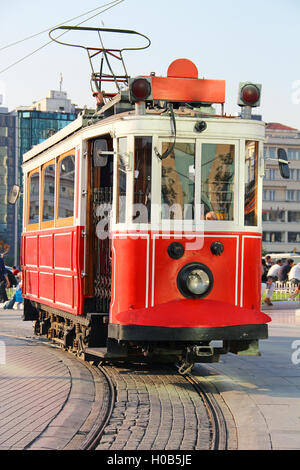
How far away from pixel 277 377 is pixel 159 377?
1627mm

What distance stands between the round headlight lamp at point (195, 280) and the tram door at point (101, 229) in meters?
1.53

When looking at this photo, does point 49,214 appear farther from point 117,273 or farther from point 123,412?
point 123,412

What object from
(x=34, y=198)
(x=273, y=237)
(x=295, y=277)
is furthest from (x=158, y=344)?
(x=273, y=237)

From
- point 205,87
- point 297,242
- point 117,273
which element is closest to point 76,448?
point 117,273

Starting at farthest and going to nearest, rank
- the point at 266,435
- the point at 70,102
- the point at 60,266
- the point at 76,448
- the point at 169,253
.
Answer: the point at 70,102 → the point at 60,266 → the point at 169,253 → the point at 266,435 → the point at 76,448

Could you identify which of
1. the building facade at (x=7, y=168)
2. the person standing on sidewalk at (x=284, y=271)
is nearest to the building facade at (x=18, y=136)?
the building facade at (x=7, y=168)

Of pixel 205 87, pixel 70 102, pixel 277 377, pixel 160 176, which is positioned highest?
pixel 70 102

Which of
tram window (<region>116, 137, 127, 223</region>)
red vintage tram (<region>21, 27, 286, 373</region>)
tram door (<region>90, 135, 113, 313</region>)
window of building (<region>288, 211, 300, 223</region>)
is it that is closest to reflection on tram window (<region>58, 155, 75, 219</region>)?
tram door (<region>90, 135, 113, 313</region>)

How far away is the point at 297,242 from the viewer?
4439 inches

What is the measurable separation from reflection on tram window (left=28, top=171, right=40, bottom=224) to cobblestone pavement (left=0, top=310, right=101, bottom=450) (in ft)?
7.53

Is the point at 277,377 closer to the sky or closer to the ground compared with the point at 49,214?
closer to the ground

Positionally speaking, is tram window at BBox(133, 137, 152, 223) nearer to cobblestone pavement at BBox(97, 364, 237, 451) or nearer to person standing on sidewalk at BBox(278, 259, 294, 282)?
cobblestone pavement at BBox(97, 364, 237, 451)

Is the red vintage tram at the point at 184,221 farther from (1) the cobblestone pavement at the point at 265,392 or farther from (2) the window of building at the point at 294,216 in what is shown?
(2) the window of building at the point at 294,216

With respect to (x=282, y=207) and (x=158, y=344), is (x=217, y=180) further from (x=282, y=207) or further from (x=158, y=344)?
(x=282, y=207)
